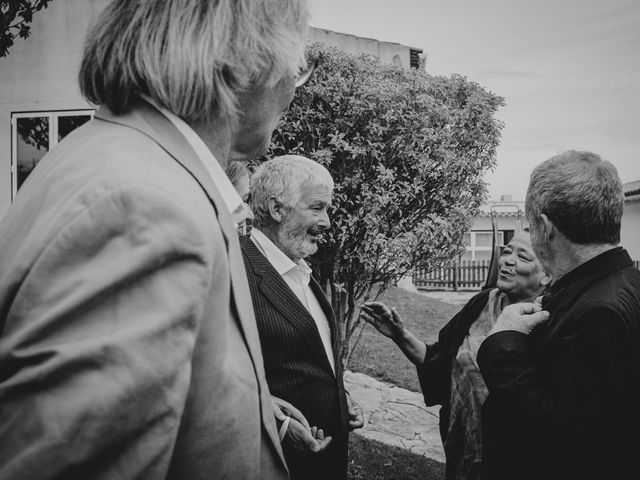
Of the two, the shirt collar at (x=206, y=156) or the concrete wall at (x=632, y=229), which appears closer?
the shirt collar at (x=206, y=156)

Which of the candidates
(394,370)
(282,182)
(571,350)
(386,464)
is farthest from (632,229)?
(571,350)

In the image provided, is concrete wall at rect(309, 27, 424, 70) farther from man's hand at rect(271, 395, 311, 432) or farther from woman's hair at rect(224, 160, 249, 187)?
man's hand at rect(271, 395, 311, 432)

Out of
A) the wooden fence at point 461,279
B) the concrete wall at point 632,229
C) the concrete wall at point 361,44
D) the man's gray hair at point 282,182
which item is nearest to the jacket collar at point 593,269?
the man's gray hair at point 282,182

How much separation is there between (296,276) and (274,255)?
0.20 m

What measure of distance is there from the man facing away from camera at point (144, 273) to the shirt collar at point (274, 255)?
168 centimetres

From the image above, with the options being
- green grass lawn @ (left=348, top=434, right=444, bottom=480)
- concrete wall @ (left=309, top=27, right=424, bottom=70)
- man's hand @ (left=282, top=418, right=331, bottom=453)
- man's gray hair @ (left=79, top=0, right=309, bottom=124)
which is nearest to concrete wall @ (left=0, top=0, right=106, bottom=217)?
concrete wall @ (left=309, top=27, right=424, bottom=70)

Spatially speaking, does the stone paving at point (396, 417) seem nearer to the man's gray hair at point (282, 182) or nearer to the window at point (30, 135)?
the man's gray hair at point (282, 182)

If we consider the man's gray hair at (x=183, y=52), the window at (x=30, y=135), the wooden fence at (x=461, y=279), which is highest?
the window at (x=30, y=135)

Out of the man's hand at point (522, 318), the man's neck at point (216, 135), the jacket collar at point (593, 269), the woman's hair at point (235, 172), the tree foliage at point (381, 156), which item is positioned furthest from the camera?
the tree foliage at point (381, 156)

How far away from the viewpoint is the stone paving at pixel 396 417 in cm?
Answer: 592

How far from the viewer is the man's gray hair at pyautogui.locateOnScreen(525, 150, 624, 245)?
206 centimetres

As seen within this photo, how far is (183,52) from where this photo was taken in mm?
1027

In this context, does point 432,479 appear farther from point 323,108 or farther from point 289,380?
point 323,108

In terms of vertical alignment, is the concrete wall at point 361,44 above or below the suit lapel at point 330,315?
above
